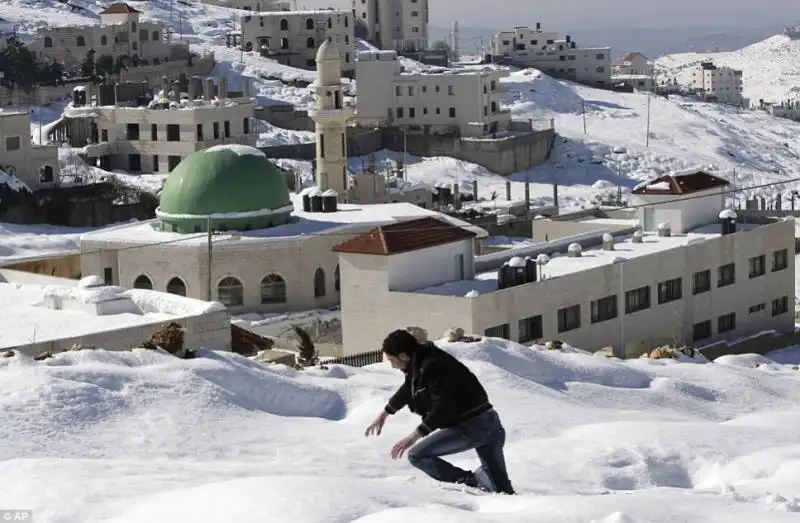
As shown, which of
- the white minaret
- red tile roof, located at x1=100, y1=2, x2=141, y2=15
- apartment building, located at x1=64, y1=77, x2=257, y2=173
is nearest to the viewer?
the white minaret

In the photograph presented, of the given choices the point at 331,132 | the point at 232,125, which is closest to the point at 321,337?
the point at 331,132

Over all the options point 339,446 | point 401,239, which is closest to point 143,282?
point 401,239

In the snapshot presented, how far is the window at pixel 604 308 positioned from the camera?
39125 millimetres

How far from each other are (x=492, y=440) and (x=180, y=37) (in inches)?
4274

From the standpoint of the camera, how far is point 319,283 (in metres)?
45.5

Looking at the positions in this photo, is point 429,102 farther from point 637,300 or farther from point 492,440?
point 492,440

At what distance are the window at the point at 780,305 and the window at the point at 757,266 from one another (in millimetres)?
972

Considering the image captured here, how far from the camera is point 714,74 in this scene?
188m

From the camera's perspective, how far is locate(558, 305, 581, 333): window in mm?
38094

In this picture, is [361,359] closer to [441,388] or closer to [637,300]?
[637,300]

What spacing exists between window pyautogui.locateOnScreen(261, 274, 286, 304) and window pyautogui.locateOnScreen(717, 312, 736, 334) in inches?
438

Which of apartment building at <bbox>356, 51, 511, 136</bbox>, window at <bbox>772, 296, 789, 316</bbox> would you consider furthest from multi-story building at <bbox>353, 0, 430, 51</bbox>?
window at <bbox>772, 296, 789, 316</bbox>

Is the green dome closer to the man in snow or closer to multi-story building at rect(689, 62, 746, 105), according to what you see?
the man in snow

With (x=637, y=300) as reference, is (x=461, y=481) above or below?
above
